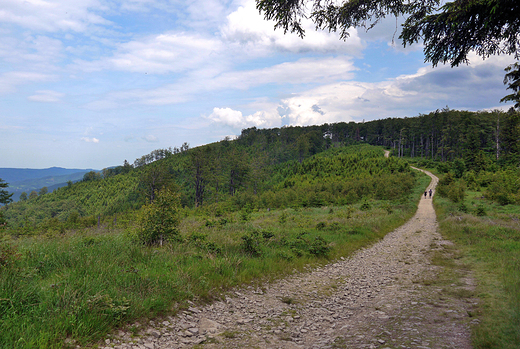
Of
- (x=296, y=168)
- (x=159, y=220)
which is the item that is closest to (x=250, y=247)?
(x=159, y=220)

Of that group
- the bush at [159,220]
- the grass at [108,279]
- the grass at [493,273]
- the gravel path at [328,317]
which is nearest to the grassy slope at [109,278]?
the grass at [108,279]

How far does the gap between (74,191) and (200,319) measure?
485ft

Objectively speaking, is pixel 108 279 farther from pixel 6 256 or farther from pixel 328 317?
pixel 328 317

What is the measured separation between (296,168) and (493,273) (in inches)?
2955

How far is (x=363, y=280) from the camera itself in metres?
7.73

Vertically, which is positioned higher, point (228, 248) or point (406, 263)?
point (228, 248)

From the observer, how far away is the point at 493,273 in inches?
300

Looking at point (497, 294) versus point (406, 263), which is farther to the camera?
point (406, 263)

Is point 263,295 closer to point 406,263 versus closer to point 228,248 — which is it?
point 228,248

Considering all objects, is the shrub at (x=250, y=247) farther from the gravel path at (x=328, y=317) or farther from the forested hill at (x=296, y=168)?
the forested hill at (x=296, y=168)

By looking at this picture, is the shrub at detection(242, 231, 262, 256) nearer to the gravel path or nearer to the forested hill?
the gravel path

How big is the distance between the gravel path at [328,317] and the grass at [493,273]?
33 cm

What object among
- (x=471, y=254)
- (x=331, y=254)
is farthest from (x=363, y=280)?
(x=471, y=254)

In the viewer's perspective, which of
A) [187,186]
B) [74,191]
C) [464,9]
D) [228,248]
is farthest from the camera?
[74,191]
